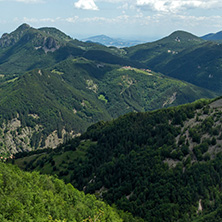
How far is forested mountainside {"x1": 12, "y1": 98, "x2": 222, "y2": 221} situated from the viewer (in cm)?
11438

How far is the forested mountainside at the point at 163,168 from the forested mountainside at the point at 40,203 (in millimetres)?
20690

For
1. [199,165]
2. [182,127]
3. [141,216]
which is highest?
[182,127]

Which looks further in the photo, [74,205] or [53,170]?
[53,170]

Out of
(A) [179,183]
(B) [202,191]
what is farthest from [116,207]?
(B) [202,191]

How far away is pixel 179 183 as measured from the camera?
405ft

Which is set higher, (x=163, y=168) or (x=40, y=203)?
(x=40, y=203)

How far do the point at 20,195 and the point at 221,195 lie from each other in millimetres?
90135

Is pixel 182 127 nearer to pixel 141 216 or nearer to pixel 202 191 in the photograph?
pixel 202 191

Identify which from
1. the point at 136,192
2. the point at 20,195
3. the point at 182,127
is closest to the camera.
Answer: the point at 20,195

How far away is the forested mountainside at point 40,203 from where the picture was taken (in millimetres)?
62844

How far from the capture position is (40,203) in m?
73.2

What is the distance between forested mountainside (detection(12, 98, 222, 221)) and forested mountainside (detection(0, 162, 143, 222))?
20.7m

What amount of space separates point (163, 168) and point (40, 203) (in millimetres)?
81403

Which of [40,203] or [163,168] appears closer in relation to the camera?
[40,203]
